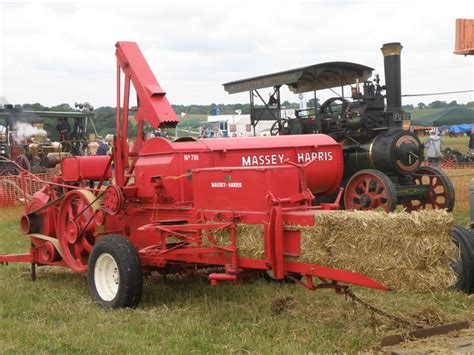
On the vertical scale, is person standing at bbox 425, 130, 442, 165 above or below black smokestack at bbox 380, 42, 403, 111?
below

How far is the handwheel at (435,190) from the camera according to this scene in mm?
11547

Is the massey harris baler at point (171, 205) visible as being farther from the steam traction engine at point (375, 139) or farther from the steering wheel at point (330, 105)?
the steering wheel at point (330, 105)

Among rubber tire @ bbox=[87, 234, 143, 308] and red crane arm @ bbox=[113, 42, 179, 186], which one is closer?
rubber tire @ bbox=[87, 234, 143, 308]

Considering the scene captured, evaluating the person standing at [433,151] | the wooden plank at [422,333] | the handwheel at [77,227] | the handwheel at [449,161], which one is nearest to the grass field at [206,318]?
the wooden plank at [422,333]

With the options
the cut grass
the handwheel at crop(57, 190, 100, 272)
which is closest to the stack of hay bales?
the cut grass

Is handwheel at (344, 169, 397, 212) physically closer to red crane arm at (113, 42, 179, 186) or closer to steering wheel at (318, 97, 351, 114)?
steering wheel at (318, 97, 351, 114)

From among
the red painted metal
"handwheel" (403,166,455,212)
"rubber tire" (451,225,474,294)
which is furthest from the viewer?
"handwheel" (403,166,455,212)

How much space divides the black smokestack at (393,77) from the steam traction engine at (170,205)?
5.37 m

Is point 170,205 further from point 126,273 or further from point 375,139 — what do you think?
point 375,139

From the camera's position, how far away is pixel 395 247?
4.31m

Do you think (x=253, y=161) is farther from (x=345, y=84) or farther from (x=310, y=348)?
(x=345, y=84)

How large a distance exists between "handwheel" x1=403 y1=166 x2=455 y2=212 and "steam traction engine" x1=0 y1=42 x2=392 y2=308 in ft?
16.8

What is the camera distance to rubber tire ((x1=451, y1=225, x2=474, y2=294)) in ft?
20.1

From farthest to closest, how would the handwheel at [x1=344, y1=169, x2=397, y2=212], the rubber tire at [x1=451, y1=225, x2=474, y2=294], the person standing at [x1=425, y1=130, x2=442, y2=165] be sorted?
the person standing at [x1=425, y1=130, x2=442, y2=165], the handwheel at [x1=344, y1=169, x2=397, y2=212], the rubber tire at [x1=451, y1=225, x2=474, y2=294]
